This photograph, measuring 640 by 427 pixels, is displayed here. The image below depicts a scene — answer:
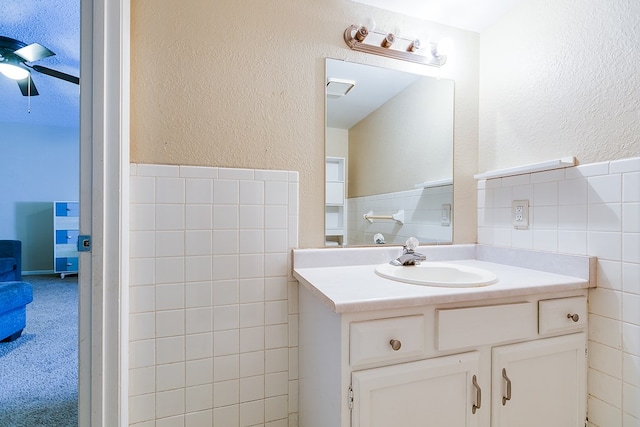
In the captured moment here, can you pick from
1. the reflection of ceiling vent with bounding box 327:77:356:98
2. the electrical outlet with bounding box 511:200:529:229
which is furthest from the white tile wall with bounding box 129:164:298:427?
the electrical outlet with bounding box 511:200:529:229

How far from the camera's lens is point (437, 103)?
4.71ft

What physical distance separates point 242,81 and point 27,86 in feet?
3.38

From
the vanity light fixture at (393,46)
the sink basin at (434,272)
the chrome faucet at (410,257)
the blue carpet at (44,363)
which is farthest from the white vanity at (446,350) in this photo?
the vanity light fixture at (393,46)

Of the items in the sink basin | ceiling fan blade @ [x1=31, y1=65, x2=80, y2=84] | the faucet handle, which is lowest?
the sink basin

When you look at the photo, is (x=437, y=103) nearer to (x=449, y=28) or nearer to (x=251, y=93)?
(x=449, y=28)

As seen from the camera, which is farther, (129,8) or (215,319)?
(215,319)

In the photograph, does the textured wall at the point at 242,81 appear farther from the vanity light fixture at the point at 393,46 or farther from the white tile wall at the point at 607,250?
the white tile wall at the point at 607,250

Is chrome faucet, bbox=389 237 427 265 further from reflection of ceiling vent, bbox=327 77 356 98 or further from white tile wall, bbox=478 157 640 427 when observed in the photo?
reflection of ceiling vent, bbox=327 77 356 98

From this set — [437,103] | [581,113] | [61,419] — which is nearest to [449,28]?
[437,103]

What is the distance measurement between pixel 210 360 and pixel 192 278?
33 centimetres

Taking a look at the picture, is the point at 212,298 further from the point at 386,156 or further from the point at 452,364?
the point at 386,156

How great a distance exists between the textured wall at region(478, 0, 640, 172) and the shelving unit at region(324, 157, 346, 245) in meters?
0.80

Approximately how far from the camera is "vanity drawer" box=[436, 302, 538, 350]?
2.74 feet

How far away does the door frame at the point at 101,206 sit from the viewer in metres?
0.89
